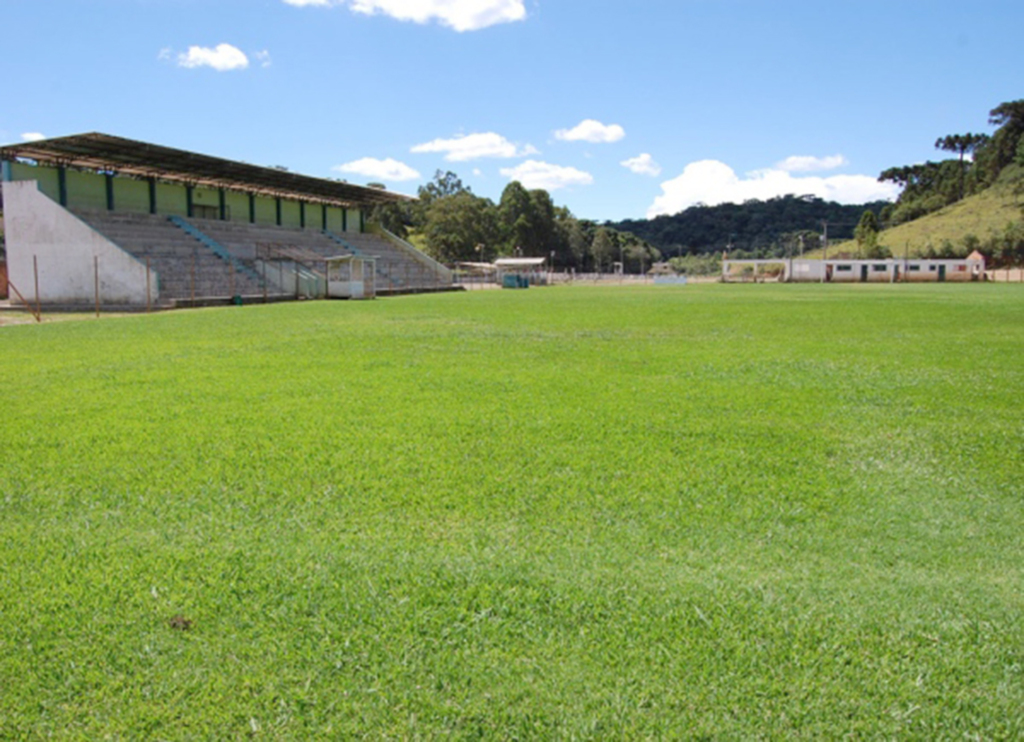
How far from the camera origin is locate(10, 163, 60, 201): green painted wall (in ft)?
111

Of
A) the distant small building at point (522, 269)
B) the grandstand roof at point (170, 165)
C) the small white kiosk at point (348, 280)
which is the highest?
the grandstand roof at point (170, 165)

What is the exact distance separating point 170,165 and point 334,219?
1980 cm

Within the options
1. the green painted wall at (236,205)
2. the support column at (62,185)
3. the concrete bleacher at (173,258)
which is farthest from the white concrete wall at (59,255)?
the green painted wall at (236,205)

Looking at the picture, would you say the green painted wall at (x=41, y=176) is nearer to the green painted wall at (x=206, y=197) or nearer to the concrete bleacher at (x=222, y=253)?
the concrete bleacher at (x=222, y=253)

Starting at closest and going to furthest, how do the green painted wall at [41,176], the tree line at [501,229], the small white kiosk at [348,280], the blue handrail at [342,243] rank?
the green painted wall at [41,176], the small white kiosk at [348,280], the blue handrail at [342,243], the tree line at [501,229]

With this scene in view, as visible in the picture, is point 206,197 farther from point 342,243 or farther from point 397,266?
point 397,266

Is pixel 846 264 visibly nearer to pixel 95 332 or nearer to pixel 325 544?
pixel 95 332

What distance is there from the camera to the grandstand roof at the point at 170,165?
3224 cm

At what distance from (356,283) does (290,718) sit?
123 ft

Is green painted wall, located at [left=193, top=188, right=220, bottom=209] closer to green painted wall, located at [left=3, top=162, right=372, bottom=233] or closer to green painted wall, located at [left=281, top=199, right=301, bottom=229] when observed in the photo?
green painted wall, located at [left=3, top=162, right=372, bottom=233]

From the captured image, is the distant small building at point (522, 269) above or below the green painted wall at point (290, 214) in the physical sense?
below

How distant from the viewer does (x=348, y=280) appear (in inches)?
1537

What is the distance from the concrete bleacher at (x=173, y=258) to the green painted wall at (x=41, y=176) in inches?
56.3

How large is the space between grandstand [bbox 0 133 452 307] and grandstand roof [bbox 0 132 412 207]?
0.19 ft
